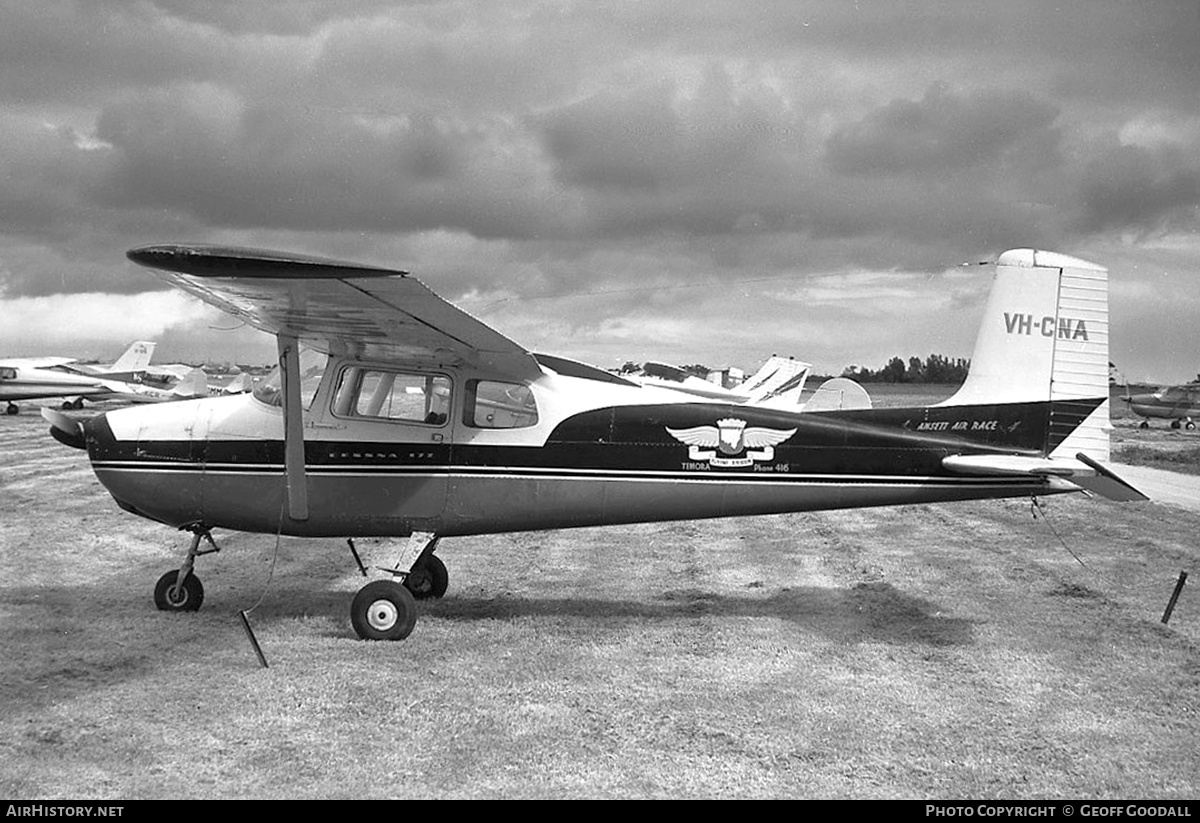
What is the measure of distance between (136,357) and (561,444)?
163 feet

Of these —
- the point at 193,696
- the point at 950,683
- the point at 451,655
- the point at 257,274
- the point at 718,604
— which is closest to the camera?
the point at 257,274

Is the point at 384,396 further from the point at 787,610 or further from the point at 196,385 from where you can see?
the point at 196,385

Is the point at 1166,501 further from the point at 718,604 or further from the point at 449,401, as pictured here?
the point at 449,401

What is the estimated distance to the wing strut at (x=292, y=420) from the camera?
299 inches

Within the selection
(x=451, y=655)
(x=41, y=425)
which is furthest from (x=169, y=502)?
(x=41, y=425)

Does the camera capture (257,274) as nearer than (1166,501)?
Yes

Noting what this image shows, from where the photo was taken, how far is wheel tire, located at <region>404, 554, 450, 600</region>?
9.01 m


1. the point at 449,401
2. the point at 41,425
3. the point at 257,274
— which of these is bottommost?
the point at 41,425

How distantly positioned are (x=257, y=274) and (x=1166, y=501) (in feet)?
51.7

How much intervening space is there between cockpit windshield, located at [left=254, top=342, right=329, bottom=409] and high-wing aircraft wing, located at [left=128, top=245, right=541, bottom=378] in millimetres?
258

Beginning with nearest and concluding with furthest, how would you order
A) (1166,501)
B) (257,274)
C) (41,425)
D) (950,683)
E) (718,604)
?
(257,274) → (950,683) → (718,604) → (1166,501) → (41,425)

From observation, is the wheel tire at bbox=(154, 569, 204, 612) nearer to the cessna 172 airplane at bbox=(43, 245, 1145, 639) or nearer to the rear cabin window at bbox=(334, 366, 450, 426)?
the cessna 172 airplane at bbox=(43, 245, 1145, 639)

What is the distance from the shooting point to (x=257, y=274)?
18.2ft

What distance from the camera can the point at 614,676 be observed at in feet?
22.0
